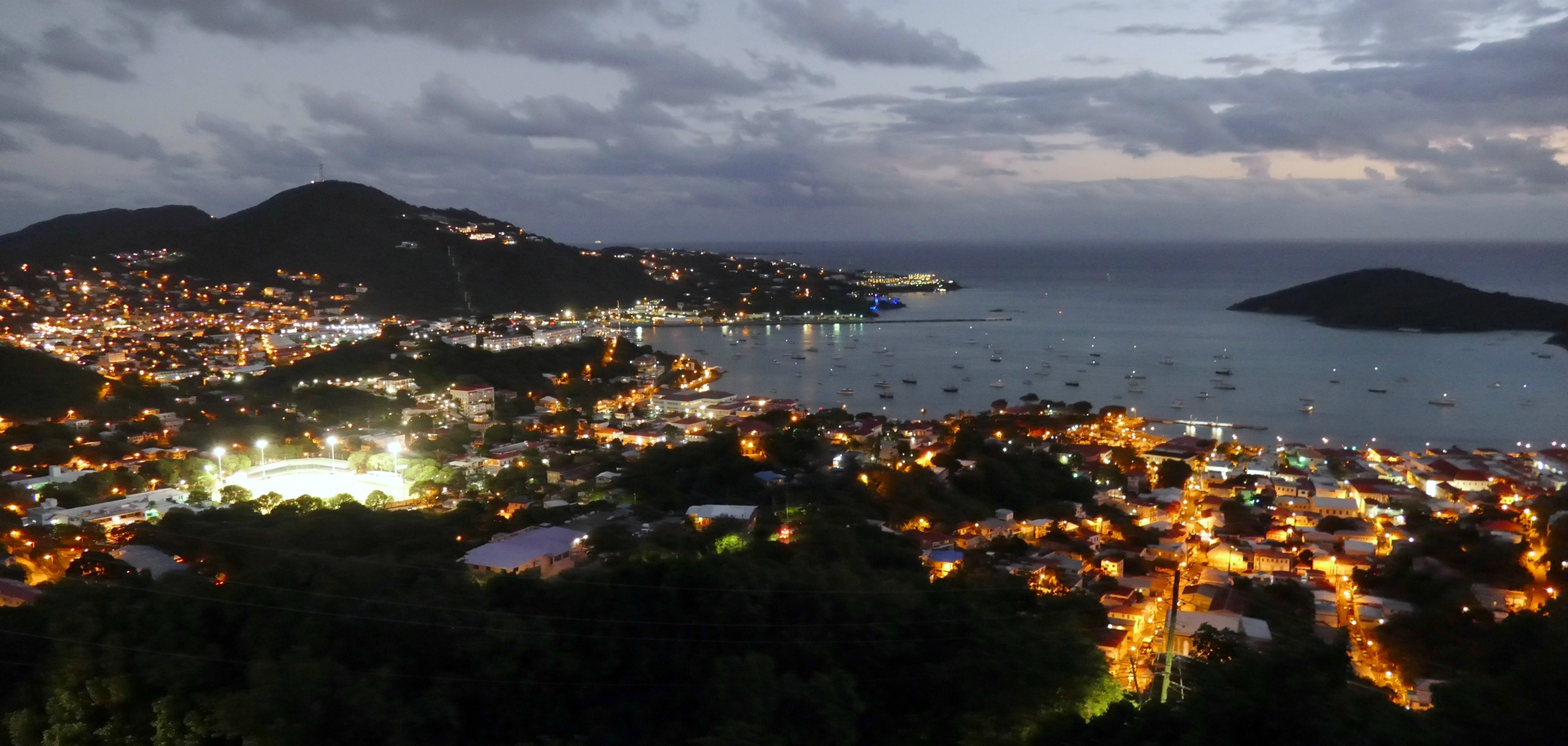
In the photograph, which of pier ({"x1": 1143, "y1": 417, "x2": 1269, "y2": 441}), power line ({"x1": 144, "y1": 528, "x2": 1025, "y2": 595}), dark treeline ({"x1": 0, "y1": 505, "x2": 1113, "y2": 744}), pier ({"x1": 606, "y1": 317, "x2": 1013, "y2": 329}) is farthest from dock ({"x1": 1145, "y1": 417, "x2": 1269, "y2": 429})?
pier ({"x1": 606, "y1": 317, "x2": 1013, "y2": 329})

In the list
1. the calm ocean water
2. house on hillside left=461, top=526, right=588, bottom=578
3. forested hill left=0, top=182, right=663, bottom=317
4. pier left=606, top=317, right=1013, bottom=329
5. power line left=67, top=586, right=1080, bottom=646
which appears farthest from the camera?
pier left=606, top=317, right=1013, bottom=329

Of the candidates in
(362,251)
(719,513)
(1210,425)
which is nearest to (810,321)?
(362,251)

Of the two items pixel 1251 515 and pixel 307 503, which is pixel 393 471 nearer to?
pixel 307 503

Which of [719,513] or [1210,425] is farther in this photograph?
[1210,425]

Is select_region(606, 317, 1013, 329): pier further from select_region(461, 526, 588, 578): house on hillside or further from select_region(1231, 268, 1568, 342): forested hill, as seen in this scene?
select_region(461, 526, 588, 578): house on hillside

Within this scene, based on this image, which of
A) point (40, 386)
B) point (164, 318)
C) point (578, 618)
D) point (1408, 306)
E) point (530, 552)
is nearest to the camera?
point (578, 618)

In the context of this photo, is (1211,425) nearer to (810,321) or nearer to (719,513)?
(719,513)

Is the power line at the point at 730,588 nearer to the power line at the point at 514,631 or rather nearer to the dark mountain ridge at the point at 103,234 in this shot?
the power line at the point at 514,631
